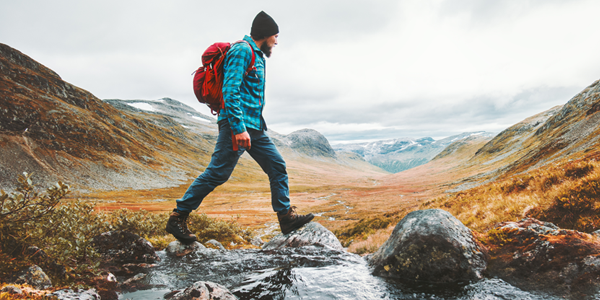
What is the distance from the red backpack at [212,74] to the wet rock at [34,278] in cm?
393

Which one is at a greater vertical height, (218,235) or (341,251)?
(341,251)

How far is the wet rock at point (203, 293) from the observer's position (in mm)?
3580

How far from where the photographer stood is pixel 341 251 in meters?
6.79

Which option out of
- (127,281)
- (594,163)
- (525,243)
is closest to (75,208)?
(127,281)

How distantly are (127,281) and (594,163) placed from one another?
1218cm

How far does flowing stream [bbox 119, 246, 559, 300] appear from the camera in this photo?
12.6ft

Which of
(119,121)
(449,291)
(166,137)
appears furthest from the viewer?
(166,137)

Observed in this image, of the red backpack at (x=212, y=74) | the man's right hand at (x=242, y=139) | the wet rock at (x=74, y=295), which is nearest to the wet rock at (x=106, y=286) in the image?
the wet rock at (x=74, y=295)

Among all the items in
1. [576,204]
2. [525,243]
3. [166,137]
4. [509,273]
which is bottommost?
[509,273]

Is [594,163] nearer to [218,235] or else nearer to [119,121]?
[218,235]

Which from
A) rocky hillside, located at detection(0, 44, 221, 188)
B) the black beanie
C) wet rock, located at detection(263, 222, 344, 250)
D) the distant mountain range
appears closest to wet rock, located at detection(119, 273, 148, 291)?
wet rock, located at detection(263, 222, 344, 250)

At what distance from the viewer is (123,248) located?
563 centimetres

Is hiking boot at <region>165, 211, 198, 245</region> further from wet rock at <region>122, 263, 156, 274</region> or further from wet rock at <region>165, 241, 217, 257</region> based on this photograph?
wet rock at <region>122, 263, 156, 274</region>

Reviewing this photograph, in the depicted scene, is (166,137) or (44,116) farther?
(166,137)
